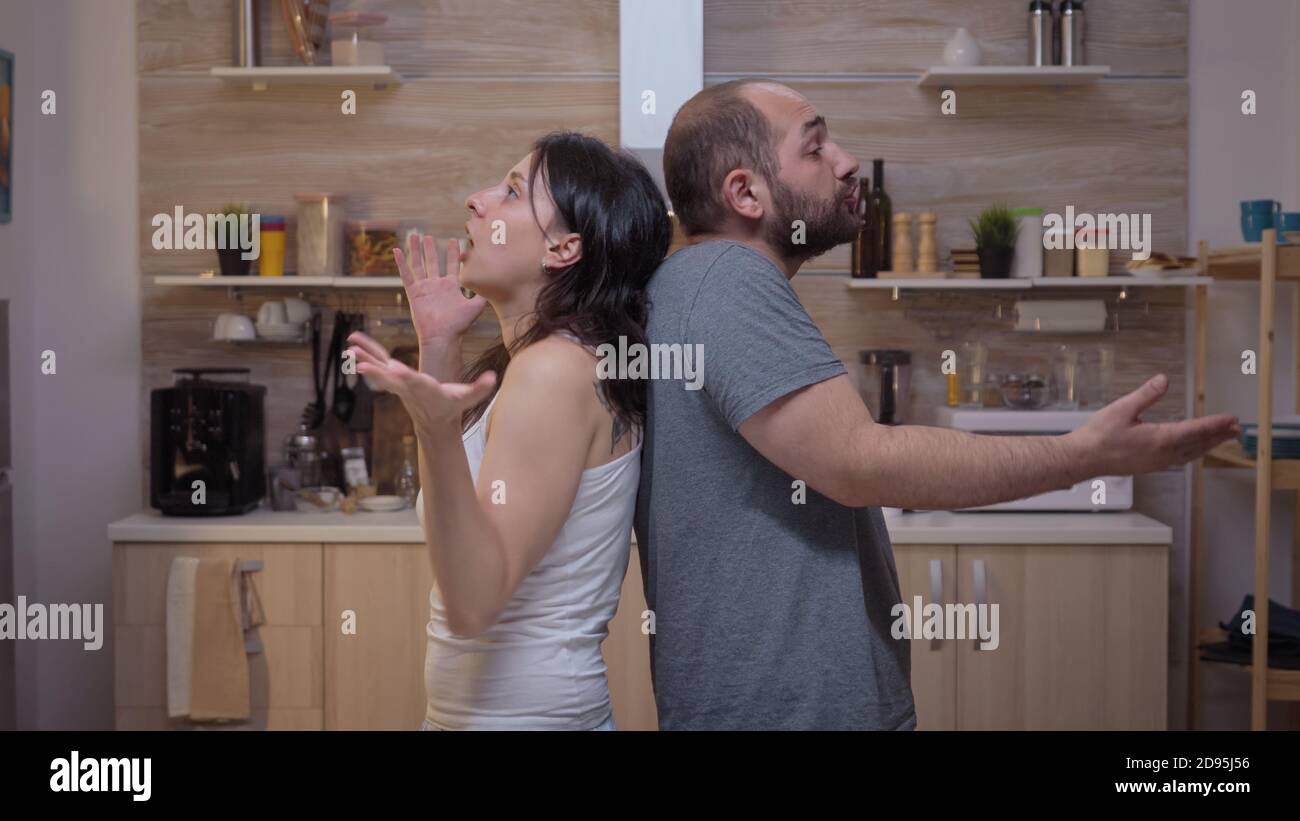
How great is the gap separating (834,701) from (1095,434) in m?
0.34

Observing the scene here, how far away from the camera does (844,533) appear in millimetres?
1255

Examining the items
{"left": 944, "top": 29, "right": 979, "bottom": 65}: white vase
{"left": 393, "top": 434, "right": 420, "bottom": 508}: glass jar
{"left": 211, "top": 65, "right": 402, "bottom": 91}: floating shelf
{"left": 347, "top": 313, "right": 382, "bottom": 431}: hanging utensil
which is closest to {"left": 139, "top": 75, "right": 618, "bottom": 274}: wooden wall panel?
{"left": 211, "top": 65, "right": 402, "bottom": 91}: floating shelf

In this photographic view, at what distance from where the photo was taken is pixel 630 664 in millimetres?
3121

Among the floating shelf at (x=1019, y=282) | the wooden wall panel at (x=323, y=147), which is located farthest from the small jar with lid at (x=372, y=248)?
the floating shelf at (x=1019, y=282)

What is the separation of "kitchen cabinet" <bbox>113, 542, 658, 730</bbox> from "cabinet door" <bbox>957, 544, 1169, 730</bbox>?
2.74ft

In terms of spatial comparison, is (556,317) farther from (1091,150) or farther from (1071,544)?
(1091,150)

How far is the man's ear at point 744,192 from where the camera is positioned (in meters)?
1.32

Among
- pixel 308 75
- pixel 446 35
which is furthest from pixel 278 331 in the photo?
pixel 446 35

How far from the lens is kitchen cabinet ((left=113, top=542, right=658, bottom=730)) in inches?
121

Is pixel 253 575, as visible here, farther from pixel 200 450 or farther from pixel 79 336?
pixel 79 336

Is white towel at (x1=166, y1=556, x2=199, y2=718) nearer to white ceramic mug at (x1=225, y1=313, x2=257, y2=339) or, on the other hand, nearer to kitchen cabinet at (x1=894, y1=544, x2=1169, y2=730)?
white ceramic mug at (x1=225, y1=313, x2=257, y2=339)

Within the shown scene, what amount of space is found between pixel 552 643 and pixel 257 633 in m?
2.02

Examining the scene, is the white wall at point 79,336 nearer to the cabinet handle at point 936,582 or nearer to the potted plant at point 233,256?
the potted plant at point 233,256
